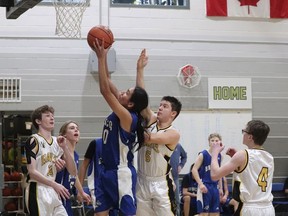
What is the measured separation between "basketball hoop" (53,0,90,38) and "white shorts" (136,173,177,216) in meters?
4.43

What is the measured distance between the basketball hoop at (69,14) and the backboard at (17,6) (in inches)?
137

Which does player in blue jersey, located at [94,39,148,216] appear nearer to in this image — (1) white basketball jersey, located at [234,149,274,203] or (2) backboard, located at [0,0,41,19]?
(1) white basketball jersey, located at [234,149,274,203]

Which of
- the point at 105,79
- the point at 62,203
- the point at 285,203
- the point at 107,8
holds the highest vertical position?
the point at 107,8

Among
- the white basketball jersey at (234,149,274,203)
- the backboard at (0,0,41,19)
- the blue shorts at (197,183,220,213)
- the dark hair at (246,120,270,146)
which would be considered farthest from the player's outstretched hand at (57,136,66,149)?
the blue shorts at (197,183,220,213)

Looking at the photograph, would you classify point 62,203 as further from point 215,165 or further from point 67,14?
point 67,14

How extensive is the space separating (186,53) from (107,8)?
1944 millimetres

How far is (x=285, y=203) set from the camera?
1095cm

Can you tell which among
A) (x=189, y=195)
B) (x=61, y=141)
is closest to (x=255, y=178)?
(x=61, y=141)

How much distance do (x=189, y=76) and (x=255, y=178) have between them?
6.87 meters

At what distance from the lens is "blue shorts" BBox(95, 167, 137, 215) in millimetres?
5039

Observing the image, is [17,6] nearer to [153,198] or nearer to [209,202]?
[153,198]

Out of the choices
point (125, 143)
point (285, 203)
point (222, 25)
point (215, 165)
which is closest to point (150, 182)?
point (125, 143)

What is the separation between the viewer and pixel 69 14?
373 inches

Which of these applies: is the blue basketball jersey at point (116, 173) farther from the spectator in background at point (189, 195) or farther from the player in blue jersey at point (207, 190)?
the spectator in background at point (189, 195)
